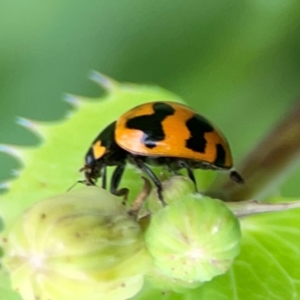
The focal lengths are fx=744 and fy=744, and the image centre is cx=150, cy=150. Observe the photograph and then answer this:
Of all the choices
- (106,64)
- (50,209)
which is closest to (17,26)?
(106,64)

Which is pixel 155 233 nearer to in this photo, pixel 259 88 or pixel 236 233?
pixel 236 233

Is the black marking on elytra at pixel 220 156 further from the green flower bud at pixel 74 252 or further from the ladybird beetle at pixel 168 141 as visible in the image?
the green flower bud at pixel 74 252

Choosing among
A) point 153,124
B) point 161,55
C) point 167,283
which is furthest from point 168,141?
point 161,55

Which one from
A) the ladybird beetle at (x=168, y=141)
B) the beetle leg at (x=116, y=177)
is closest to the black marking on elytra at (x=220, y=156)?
the ladybird beetle at (x=168, y=141)

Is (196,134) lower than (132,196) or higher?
higher

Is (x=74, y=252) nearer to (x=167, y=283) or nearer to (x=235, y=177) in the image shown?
(x=167, y=283)

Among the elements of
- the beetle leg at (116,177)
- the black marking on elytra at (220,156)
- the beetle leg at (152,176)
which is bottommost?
the beetle leg at (116,177)

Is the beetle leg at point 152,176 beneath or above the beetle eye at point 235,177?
beneath
